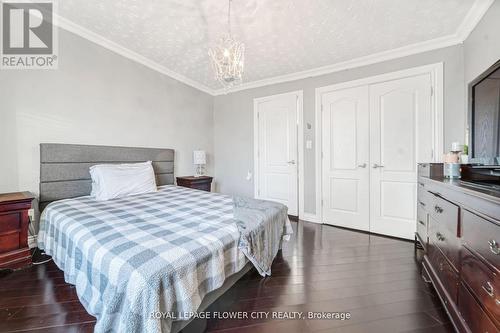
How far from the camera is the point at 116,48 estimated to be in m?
2.92

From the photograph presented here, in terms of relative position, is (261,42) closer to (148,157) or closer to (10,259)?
(148,157)

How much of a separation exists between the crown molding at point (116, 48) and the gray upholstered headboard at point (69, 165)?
1.35 metres

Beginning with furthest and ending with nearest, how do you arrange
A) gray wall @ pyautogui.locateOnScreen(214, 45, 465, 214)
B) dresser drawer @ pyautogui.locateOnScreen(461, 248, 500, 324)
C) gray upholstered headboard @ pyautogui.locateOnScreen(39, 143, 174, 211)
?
gray wall @ pyautogui.locateOnScreen(214, 45, 465, 214)
gray upholstered headboard @ pyautogui.locateOnScreen(39, 143, 174, 211)
dresser drawer @ pyautogui.locateOnScreen(461, 248, 500, 324)

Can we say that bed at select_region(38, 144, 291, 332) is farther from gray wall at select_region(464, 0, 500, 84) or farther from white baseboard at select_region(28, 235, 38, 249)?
gray wall at select_region(464, 0, 500, 84)

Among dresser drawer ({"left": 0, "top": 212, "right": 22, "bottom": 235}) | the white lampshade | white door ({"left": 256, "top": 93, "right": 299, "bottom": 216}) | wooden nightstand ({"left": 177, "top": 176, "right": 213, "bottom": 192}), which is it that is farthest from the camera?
the white lampshade

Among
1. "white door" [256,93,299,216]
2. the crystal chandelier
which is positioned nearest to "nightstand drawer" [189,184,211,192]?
"white door" [256,93,299,216]

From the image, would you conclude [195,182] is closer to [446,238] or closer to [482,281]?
[446,238]

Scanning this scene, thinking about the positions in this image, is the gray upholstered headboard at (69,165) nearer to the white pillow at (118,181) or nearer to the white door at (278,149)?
the white pillow at (118,181)

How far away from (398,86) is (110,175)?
152 inches

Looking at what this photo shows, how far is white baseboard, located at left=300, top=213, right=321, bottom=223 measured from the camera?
3566 mm

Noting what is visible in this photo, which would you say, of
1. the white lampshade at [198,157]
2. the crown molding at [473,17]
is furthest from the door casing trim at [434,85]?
the white lampshade at [198,157]

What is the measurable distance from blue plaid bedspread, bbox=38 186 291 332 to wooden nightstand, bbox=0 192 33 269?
0.14 m

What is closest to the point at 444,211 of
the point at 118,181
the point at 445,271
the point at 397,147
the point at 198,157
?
the point at 445,271

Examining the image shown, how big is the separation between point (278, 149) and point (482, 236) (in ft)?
10.2
